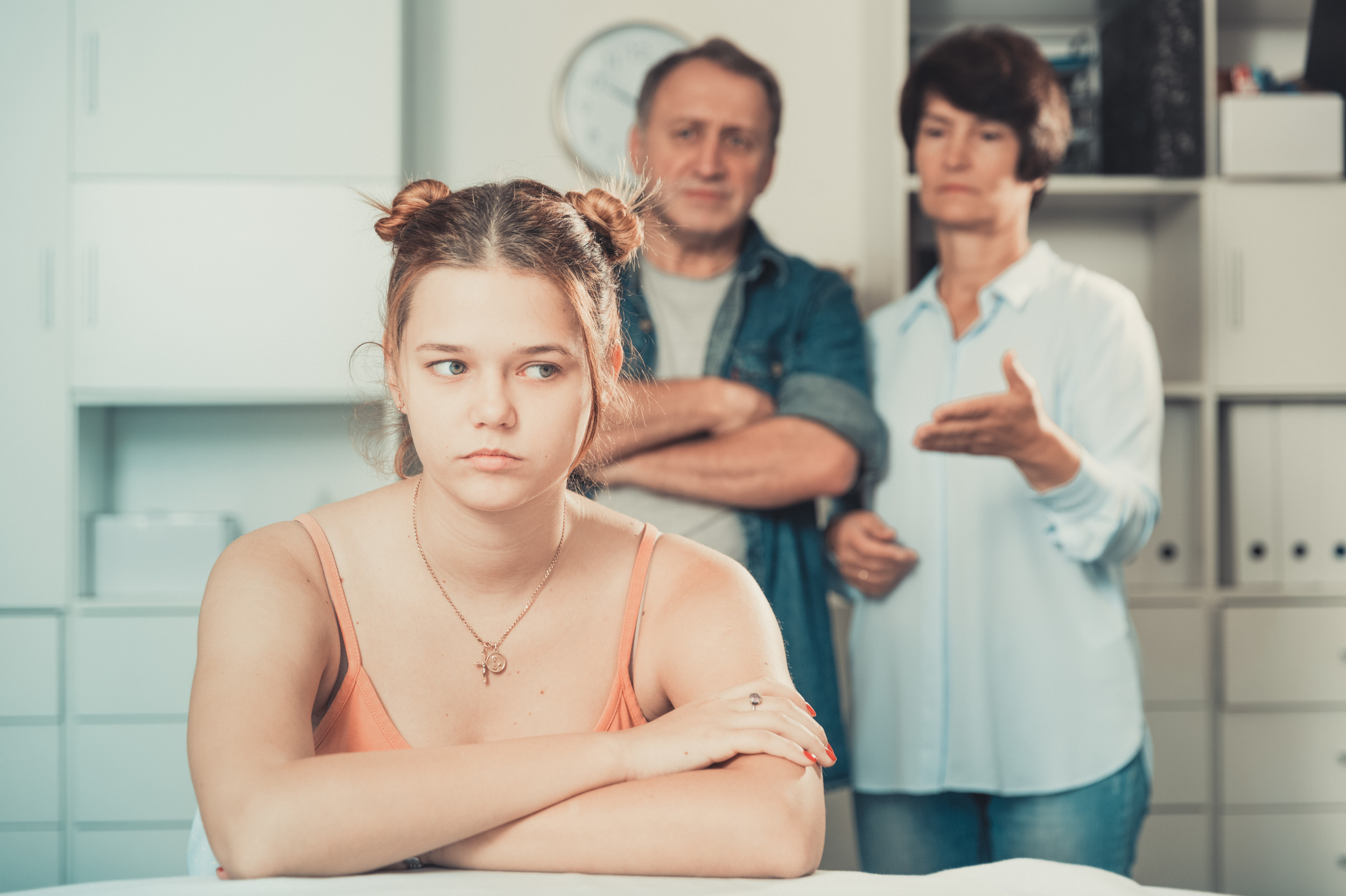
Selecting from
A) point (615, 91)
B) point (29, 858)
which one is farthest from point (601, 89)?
point (29, 858)

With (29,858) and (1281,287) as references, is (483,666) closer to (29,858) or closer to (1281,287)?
(29,858)

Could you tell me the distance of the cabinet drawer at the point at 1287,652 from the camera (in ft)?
7.23

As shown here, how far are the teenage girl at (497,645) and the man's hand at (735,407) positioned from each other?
39 cm

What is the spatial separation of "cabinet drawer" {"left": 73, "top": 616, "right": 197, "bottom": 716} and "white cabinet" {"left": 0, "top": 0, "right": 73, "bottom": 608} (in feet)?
0.42

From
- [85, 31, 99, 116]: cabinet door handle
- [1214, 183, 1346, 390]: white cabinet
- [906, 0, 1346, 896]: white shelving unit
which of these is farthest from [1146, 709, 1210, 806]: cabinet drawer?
[85, 31, 99, 116]: cabinet door handle

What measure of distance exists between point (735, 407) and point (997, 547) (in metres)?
0.48

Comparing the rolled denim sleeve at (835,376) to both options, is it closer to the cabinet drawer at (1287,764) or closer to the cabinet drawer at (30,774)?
the cabinet drawer at (1287,764)

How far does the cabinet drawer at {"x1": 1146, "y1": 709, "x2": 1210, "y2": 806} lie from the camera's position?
221cm

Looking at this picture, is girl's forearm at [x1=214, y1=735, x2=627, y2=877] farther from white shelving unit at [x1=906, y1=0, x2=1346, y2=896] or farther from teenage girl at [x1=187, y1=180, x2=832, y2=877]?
white shelving unit at [x1=906, y1=0, x2=1346, y2=896]

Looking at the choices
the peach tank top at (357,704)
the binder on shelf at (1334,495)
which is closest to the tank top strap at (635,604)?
the peach tank top at (357,704)

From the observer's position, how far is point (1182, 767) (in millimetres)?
2215

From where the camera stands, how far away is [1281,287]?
7.39 ft

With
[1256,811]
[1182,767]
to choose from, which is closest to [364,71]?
[1182,767]

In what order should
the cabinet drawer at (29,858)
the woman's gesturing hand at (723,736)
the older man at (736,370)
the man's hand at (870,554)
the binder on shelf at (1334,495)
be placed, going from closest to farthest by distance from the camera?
the woman's gesturing hand at (723,736) < the older man at (736,370) < the man's hand at (870,554) < the cabinet drawer at (29,858) < the binder on shelf at (1334,495)
